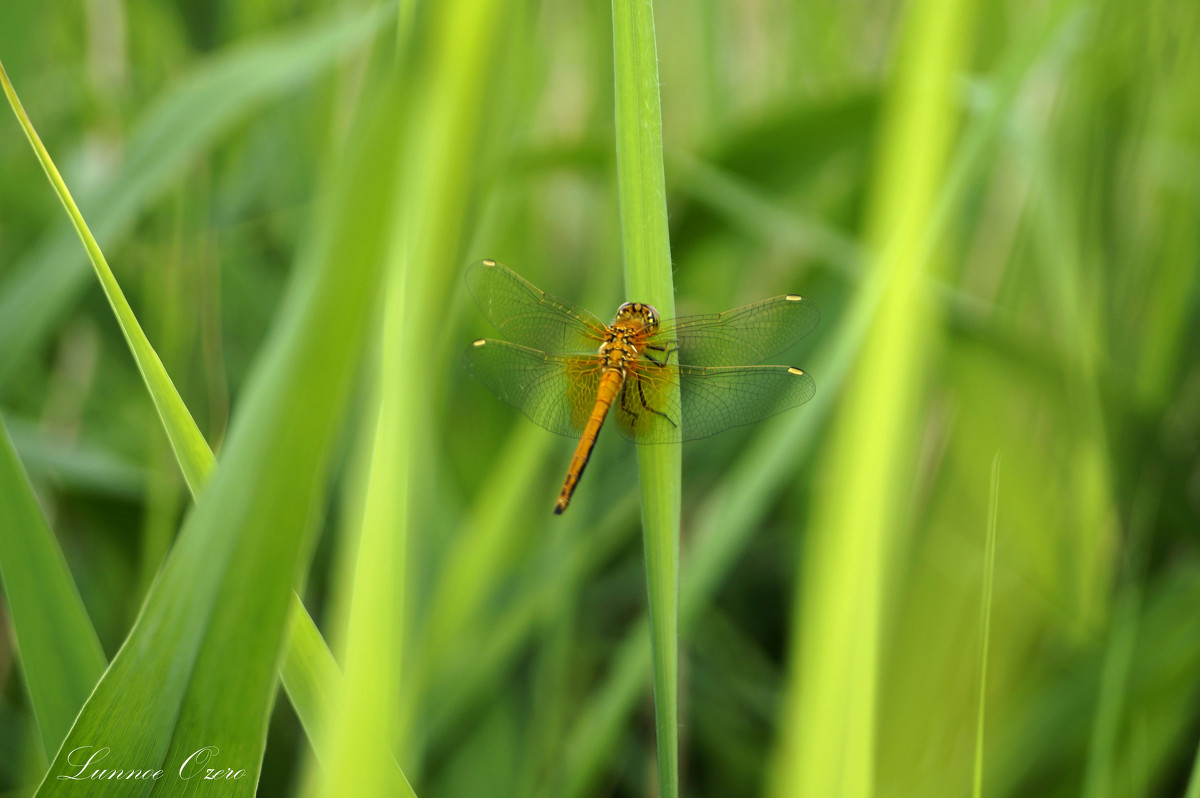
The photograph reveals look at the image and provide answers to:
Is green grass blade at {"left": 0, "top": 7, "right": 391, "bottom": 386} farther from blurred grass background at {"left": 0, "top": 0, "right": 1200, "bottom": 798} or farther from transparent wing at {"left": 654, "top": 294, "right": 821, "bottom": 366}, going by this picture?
transparent wing at {"left": 654, "top": 294, "right": 821, "bottom": 366}

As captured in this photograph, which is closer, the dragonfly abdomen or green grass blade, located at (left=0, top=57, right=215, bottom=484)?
green grass blade, located at (left=0, top=57, right=215, bottom=484)

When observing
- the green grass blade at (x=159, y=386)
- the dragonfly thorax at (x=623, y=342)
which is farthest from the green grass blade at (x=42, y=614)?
the dragonfly thorax at (x=623, y=342)

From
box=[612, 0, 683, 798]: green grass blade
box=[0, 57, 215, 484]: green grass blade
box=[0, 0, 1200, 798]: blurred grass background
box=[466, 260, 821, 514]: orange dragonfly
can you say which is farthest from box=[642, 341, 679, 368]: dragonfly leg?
box=[0, 57, 215, 484]: green grass blade

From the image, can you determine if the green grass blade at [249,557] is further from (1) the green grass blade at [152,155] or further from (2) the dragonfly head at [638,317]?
(1) the green grass blade at [152,155]

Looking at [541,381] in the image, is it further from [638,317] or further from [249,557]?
[249,557]

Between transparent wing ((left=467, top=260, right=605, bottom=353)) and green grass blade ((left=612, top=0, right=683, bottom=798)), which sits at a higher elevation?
transparent wing ((left=467, top=260, right=605, bottom=353))
